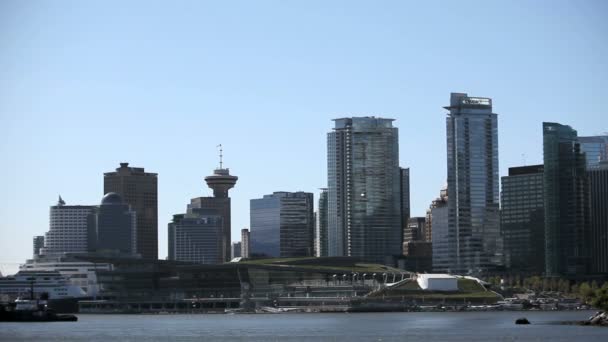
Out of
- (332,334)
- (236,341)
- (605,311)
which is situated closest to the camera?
(236,341)

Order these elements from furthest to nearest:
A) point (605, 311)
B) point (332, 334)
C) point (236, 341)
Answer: point (605, 311) → point (332, 334) → point (236, 341)

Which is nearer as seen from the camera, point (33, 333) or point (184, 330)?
point (33, 333)

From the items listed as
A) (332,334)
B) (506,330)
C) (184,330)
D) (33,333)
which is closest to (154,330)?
(184,330)

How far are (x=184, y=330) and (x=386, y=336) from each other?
37.9 m

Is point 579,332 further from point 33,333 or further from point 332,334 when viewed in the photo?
point 33,333

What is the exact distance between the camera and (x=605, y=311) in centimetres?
18888

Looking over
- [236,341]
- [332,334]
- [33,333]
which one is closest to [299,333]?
[332,334]

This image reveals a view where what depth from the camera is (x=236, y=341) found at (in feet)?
534

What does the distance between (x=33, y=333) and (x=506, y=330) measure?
58.3 metres

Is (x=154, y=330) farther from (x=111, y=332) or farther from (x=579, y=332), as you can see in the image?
(x=579, y=332)

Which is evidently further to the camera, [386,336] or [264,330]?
[264,330]

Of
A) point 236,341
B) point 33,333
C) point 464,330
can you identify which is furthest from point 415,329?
point 33,333

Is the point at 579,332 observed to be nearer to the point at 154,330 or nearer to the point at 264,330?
the point at 264,330

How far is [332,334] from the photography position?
176250 mm
